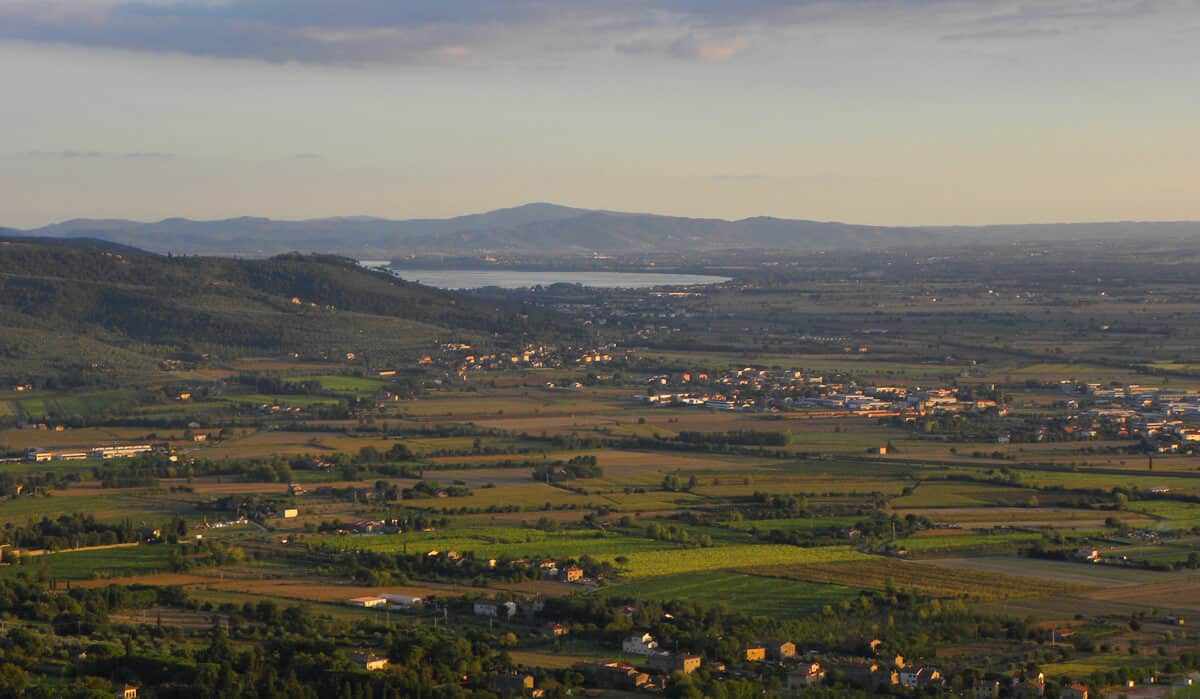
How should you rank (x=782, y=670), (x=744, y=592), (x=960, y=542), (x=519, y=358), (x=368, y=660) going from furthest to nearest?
(x=519, y=358), (x=960, y=542), (x=744, y=592), (x=782, y=670), (x=368, y=660)

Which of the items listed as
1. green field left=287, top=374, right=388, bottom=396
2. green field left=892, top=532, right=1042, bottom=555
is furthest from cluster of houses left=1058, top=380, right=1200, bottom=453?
green field left=287, top=374, right=388, bottom=396

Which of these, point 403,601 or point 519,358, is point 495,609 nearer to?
point 403,601

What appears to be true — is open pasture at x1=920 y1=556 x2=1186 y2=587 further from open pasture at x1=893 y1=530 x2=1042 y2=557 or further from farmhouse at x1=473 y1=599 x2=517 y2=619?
farmhouse at x1=473 y1=599 x2=517 y2=619

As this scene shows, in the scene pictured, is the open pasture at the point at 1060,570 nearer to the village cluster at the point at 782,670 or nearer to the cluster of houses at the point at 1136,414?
the village cluster at the point at 782,670

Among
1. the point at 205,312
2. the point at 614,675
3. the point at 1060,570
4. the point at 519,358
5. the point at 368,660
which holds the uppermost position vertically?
the point at 205,312

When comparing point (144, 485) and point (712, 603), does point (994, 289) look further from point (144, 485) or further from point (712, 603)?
point (712, 603)

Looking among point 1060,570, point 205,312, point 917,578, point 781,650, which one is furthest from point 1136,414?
point 205,312

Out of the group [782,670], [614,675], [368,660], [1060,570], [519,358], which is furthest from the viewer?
[519,358]

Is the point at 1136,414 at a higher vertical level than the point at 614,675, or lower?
lower

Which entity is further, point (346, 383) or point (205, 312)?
point (205, 312)
